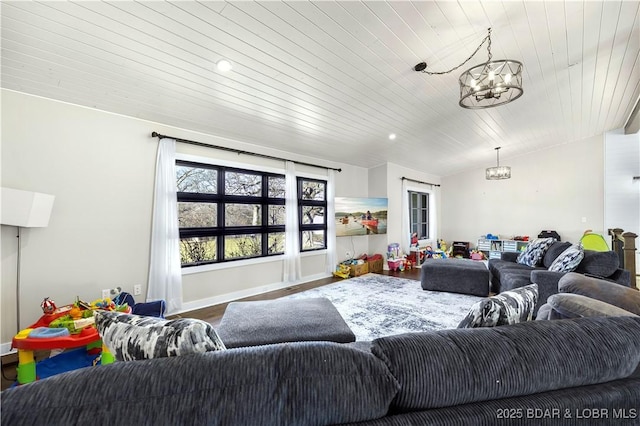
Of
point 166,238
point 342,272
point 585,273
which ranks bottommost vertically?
point 342,272

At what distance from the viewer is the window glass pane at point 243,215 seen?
3912 millimetres

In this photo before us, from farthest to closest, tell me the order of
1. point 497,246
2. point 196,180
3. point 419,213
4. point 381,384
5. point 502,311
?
1. point 419,213
2. point 497,246
3. point 196,180
4. point 502,311
5. point 381,384

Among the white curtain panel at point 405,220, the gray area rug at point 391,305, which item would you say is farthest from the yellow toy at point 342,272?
the white curtain panel at point 405,220

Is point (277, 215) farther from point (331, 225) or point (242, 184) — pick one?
point (331, 225)

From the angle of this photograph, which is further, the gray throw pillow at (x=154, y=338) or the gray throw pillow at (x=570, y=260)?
the gray throw pillow at (x=570, y=260)

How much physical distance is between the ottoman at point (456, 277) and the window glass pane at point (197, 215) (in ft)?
11.1

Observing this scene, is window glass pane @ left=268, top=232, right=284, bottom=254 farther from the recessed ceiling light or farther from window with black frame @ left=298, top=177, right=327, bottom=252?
the recessed ceiling light

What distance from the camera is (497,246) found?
6723mm

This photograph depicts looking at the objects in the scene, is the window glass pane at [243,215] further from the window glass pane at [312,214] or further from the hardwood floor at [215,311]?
the hardwood floor at [215,311]

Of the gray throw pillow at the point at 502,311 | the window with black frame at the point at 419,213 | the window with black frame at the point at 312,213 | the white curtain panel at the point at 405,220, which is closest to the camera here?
the gray throw pillow at the point at 502,311

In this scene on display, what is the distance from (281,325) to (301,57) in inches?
92.6

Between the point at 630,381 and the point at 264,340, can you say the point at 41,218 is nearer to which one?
the point at 264,340

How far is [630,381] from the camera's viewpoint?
85cm

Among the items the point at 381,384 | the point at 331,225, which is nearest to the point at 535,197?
the point at 331,225
